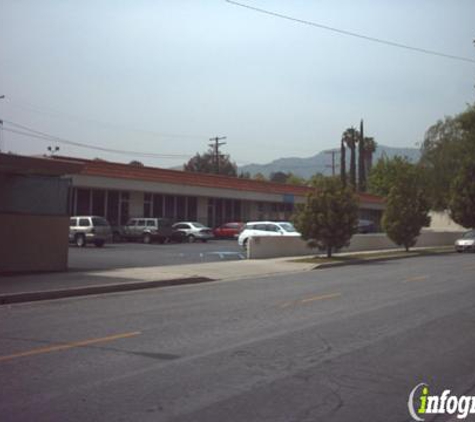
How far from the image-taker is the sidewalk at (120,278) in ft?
51.3

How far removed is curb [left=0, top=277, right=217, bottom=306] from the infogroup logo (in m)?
9.87

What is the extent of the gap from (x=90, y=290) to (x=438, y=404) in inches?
436

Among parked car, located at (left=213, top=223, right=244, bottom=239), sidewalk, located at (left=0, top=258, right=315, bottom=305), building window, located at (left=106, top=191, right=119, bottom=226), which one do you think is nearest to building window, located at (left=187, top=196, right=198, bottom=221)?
parked car, located at (left=213, top=223, right=244, bottom=239)

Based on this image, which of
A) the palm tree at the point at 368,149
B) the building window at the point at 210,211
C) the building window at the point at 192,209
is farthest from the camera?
the palm tree at the point at 368,149

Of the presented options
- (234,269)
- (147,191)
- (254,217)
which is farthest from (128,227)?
(234,269)

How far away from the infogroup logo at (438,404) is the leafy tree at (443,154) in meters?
48.8

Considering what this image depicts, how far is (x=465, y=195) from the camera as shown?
48.8m

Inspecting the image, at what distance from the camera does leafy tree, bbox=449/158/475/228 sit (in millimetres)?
48500

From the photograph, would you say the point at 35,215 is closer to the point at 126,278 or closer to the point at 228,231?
the point at 126,278

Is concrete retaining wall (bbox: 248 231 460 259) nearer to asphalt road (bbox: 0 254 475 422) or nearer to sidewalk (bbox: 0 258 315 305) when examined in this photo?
sidewalk (bbox: 0 258 315 305)

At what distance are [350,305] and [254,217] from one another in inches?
1868

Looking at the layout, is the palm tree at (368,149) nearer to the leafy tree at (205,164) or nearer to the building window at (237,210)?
the leafy tree at (205,164)

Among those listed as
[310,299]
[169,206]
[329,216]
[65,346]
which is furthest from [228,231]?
[65,346]

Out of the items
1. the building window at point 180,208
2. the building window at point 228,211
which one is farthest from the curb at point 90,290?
the building window at point 228,211
